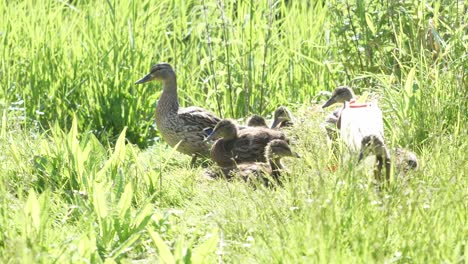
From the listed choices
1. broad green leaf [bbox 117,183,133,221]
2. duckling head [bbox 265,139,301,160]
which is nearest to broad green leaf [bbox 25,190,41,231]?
broad green leaf [bbox 117,183,133,221]

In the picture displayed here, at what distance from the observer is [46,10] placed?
9.95 m

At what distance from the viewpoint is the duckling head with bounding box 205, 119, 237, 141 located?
25.7 feet

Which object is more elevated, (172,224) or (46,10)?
(46,10)

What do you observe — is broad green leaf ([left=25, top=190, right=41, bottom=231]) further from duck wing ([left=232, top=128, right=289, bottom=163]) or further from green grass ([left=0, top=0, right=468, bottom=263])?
duck wing ([left=232, top=128, right=289, bottom=163])

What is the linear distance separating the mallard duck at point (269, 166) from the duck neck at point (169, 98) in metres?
1.55

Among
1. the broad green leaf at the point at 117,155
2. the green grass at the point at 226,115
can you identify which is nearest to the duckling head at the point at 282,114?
the green grass at the point at 226,115

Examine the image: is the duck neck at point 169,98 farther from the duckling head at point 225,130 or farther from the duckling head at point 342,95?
the duckling head at point 342,95

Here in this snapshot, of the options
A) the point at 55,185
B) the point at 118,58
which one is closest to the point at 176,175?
the point at 55,185

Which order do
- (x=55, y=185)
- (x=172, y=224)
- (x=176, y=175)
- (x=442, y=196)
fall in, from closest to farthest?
(x=442, y=196) → (x=172, y=224) → (x=55, y=185) → (x=176, y=175)

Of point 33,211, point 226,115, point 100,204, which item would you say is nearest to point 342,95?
point 226,115

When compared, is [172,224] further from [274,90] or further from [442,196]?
[274,90]

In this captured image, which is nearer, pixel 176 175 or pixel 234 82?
pixel 176 175

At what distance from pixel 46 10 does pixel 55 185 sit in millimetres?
3773

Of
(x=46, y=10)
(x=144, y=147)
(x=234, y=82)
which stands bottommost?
(x=144, y=147)
